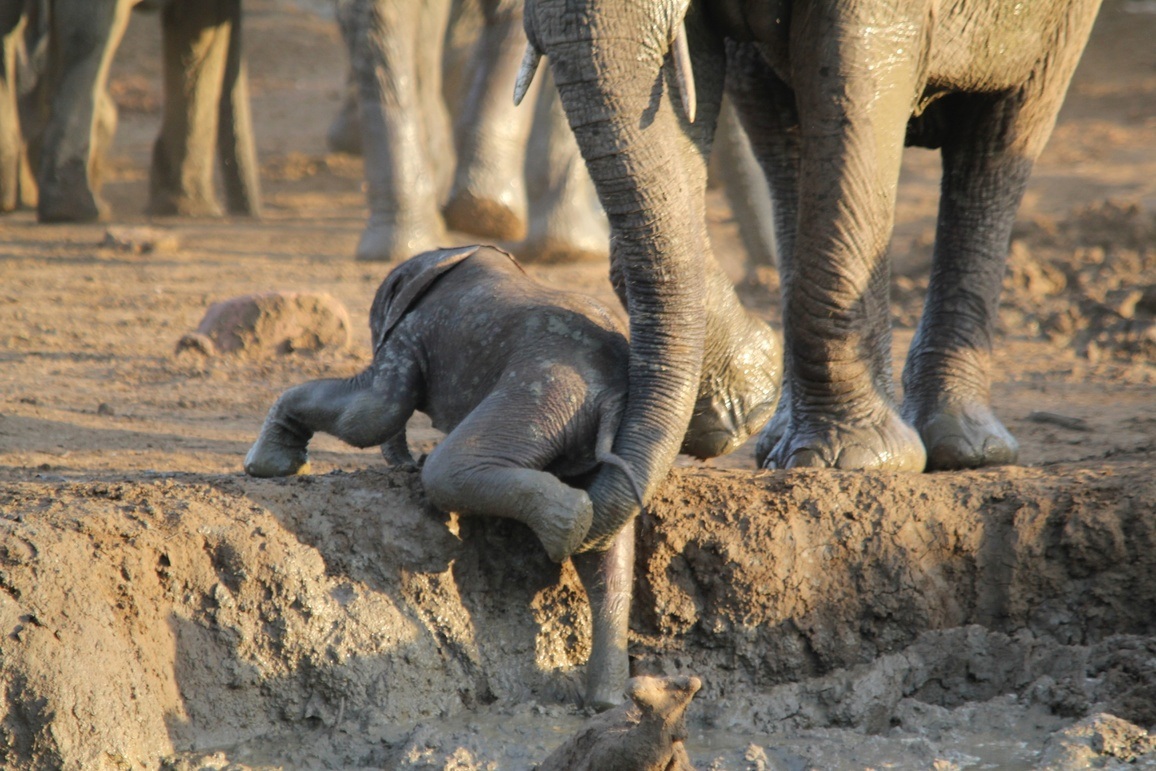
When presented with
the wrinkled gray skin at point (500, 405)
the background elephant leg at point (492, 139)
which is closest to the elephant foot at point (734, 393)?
the wrinkled gray skin at point (500, 405)

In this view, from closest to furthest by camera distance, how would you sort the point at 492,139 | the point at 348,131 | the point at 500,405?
the point at 500,405, the point at 492,139, the point at 348,131

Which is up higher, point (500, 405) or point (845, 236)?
point (845, 236)

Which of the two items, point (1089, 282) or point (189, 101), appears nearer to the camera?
point (1089, 282)

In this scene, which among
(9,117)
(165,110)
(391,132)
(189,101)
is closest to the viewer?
(391,132)

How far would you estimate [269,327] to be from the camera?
19.2 feet

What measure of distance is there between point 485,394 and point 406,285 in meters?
0.48

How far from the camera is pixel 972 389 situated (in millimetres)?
4301

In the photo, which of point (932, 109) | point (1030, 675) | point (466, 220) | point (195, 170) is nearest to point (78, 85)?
point (195, 170)

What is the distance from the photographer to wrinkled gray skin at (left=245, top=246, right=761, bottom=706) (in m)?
3.10

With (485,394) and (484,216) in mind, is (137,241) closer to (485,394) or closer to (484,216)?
(484,216)

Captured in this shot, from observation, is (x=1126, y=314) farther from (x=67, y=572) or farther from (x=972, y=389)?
(x=67, y=572)

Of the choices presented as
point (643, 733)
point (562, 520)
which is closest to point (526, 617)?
point (562, 520)

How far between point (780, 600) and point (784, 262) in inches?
51.1

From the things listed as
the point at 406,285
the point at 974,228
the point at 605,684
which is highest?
the point at 974,228
